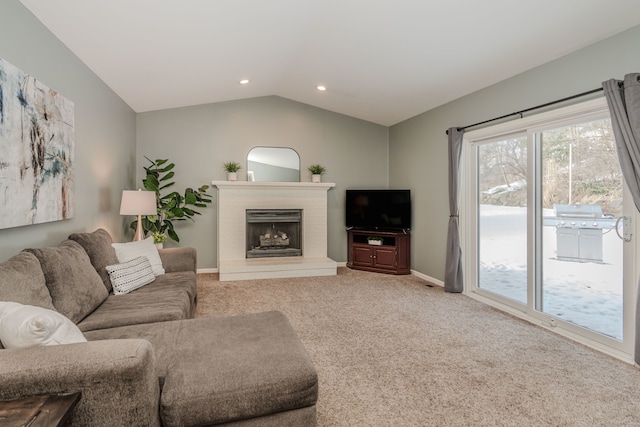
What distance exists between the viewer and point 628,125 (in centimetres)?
251

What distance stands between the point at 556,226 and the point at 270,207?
387 cm

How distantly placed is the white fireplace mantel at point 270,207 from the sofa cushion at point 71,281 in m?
2.64

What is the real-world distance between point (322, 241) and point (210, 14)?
3792 mm

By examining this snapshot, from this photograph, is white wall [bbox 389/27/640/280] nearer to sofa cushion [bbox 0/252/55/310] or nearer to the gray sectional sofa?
the gray sectional sofa

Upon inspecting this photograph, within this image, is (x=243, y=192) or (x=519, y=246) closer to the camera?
(x=519, y=246)

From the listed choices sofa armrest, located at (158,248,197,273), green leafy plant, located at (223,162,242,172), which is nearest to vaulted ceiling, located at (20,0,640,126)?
green leafy plant, located at (223,162,242,172)

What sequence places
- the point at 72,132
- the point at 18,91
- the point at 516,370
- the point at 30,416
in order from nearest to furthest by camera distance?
the point at 30,416 < the point at 18,91 < the point at 516,370 < the point at 72,132

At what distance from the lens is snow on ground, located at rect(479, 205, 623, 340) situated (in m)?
2.86

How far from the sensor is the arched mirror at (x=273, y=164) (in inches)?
228

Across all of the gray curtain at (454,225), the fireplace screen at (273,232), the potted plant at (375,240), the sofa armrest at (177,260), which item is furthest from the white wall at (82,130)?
the gray curtain at (454,225)

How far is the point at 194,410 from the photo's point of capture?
1.37m

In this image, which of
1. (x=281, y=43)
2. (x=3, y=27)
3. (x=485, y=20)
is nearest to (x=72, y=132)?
(x=3, y=27)

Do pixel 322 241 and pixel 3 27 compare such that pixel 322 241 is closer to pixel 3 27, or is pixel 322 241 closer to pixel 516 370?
pixel 516 370

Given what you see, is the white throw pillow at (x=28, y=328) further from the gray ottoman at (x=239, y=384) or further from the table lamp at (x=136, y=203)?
the table lamp at (x=136, y=203)
